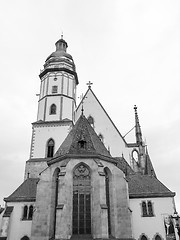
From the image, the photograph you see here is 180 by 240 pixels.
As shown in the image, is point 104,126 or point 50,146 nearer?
point 50,146

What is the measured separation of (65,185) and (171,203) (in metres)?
10.8

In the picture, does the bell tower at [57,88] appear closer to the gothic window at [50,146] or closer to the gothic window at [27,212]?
the gothic window at [50,146]

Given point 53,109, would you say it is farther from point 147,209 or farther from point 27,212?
point 147,209

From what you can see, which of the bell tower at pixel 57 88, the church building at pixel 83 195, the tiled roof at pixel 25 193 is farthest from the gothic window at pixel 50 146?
the tiled roof at pixel 25 193

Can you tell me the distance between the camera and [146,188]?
82.6 ft

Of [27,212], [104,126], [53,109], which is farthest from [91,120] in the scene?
[27,212]

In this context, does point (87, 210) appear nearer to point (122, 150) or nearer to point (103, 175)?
point (103, 175)

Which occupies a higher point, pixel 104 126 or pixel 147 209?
pixel 104 126

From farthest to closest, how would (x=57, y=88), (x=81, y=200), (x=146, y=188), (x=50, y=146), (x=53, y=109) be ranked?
(x=57, y=88)
(x=53, y=109)
(x=50, y=146)
(x=146, y=188)
(x=81, y=200)

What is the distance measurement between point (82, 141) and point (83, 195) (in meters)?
4.69

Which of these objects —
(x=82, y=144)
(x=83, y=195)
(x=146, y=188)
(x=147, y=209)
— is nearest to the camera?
(x=83, y=195)

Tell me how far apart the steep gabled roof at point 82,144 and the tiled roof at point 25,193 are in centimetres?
535

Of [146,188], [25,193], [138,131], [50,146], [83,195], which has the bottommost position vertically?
[83,195]

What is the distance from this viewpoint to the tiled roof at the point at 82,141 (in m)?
22.1
